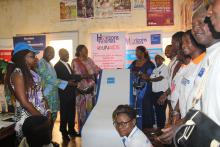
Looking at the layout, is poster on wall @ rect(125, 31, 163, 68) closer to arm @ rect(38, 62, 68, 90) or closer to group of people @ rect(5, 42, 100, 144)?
group of people @ rect(5, 42, 100, 144)

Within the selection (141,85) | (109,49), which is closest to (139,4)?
(109,49)

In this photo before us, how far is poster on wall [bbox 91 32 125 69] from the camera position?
616 centimetres

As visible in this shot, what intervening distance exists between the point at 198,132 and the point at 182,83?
95 cm

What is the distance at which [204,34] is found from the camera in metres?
1.58

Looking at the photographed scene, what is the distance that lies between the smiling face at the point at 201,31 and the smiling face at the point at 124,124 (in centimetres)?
104

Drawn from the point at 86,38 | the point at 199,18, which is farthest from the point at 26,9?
the point at 199,18

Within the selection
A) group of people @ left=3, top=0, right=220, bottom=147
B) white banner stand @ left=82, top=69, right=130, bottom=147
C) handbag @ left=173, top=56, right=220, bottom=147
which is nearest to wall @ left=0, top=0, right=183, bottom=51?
group of people @ left=3, top=0, right=220, bottom=147

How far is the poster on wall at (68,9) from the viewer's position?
21.2 ft

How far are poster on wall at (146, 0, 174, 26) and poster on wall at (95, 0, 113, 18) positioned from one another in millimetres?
776

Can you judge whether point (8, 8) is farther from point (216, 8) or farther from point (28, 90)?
point (216, 8)

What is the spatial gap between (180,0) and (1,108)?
424 cm

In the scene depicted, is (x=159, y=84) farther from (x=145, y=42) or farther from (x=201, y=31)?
(x=201, y=31)

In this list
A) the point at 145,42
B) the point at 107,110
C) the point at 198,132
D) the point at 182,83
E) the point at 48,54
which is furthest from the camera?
the point at 145,42

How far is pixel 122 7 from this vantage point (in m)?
6.20
